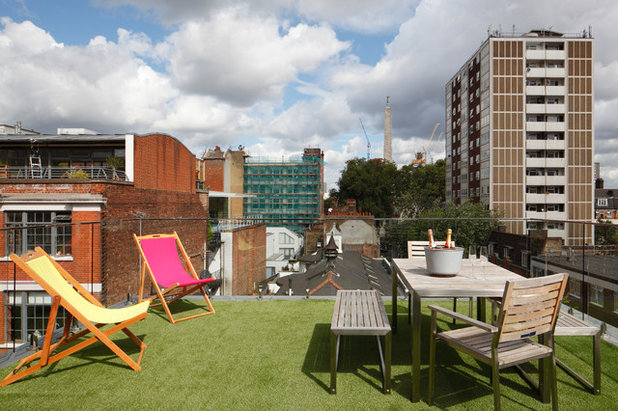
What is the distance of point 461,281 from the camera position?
282cm

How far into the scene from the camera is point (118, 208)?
15695 mm

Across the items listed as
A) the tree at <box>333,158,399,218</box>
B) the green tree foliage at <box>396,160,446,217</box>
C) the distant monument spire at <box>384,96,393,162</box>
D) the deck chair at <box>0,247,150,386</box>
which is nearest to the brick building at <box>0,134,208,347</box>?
the deck chair at <box>0,247,150,386</box>

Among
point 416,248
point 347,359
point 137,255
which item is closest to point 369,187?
point 137,255

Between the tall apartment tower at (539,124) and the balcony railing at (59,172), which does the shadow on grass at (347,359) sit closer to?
the balcony railing at (59,172)

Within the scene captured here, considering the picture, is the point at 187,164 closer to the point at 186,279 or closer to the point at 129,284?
the point at 129,284

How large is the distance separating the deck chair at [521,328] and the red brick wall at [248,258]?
20.3m

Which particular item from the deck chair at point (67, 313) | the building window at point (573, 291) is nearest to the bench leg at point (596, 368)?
the building window at point (573, 291)

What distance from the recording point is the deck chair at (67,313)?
2826 mm

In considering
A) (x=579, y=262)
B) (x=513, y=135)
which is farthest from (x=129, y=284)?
(x=513, y=135)

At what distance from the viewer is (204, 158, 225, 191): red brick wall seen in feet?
146

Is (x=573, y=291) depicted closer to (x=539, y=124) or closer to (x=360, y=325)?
(x=360, y=325)

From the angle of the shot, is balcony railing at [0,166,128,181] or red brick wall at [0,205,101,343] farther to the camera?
balcony railing at [0,166,128,181]

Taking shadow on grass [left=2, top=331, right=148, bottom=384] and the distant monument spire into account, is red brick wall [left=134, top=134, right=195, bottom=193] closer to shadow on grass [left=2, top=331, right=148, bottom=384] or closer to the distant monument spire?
shadow on grass [left=2, top=331, right=148, bottom=384]

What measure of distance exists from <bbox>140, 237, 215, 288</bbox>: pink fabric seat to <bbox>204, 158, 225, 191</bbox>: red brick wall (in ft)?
134
